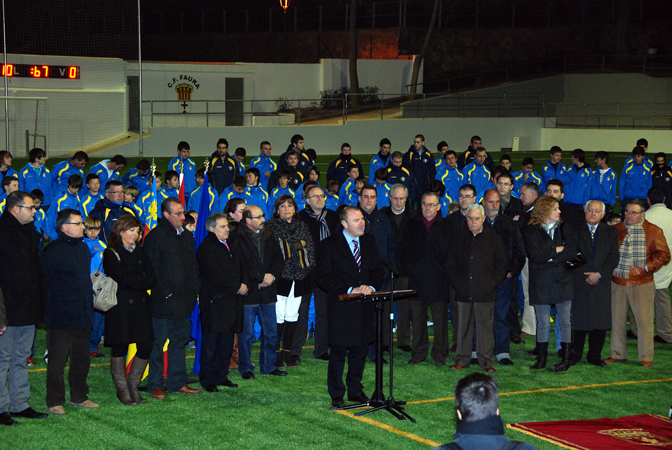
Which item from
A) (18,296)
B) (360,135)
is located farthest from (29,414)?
(360,135)

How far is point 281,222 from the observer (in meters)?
8.88

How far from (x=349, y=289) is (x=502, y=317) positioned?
2841 millimetres

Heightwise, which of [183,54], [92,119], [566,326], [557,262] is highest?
[183,54]

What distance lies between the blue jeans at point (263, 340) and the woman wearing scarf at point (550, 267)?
2822 mm

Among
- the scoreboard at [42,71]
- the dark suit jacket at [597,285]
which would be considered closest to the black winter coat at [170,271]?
the dark suit jacket at [597,285]

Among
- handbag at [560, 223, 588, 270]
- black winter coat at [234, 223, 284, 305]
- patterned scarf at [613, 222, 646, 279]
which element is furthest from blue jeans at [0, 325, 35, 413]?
patterned scarf at [613, 222, 646, 279]

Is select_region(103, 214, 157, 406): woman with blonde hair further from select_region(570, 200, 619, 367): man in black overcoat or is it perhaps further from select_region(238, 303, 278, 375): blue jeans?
select_region(570, 200, 619, 367): man in black overcoat

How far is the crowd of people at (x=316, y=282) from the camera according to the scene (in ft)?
23.7

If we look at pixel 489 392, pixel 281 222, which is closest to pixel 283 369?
pixel 281 222

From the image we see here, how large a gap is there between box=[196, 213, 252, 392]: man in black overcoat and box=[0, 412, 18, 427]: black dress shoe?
185 cm

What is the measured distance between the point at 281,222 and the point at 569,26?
40.9 meters

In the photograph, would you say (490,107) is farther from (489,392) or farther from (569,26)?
(489,392)

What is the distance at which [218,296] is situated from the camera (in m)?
8.10

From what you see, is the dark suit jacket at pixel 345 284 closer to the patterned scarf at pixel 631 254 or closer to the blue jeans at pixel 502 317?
the blue jeans at pixel 502 317
